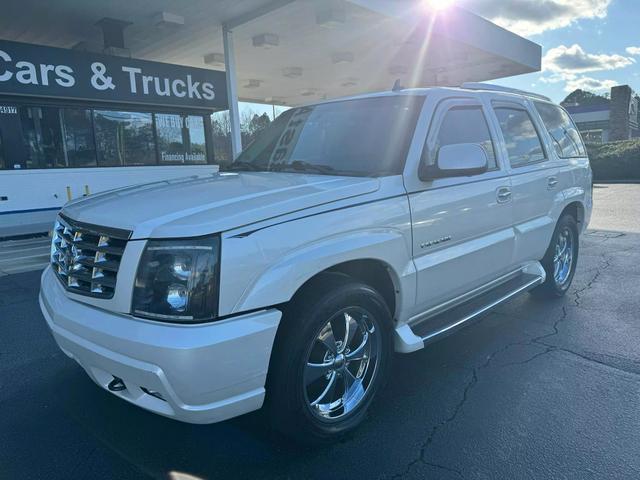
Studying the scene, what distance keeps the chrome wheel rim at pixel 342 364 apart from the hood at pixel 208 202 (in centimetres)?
68

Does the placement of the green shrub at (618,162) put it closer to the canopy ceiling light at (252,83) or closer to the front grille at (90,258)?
the canopy ceiling light at (252,83)

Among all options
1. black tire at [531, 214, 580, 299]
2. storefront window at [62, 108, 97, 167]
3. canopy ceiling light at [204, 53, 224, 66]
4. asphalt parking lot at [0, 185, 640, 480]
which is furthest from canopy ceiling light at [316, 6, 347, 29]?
asphalt parking lot at [0, 185, 640, 480]

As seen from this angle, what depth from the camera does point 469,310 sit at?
362 centimetres

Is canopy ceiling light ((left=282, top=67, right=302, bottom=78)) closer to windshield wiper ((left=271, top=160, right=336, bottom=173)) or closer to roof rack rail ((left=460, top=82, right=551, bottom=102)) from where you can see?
roof rack rail ((left=460, top=82, right=551, bottom=102))

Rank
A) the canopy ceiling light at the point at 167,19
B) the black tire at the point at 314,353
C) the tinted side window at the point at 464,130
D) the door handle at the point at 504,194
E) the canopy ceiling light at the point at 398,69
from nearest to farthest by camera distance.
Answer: the black tire at the point at 314,353, the tinted side window at the point at 464,130, the door handle at the point at 504,194, the canopy ceiling light at the point at 167,19, the canopy ceiling light at the point at 398,69

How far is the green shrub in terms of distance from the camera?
2275 centimetres

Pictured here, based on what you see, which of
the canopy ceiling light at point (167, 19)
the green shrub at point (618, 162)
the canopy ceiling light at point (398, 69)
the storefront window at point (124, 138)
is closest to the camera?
→ the canopy ceiling light at point (167, 19)

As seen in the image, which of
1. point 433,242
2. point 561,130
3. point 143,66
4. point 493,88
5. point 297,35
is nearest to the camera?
point 433,242

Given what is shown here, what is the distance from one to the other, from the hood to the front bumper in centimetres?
44

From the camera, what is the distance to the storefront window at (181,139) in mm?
14078

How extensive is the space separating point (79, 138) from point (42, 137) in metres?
0.83

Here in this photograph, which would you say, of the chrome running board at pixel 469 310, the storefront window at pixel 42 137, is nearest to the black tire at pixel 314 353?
the chrome running board at pixel 469 310

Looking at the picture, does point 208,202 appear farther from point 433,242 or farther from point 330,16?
point 330,16

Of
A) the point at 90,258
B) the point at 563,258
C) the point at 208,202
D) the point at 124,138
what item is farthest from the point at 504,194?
the point at 124,138
